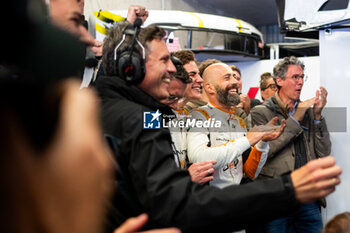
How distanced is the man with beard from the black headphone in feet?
→ 2.46

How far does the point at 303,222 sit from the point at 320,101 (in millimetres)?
862

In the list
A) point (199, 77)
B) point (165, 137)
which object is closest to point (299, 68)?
point (199, 77)

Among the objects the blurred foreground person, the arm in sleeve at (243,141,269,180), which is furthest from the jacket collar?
the blurred foreground person

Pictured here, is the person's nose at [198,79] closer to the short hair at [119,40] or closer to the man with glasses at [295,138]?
the man with glasses at [295,138]

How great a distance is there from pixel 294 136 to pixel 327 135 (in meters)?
0.30

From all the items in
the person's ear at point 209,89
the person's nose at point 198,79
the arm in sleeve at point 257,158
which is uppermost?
the person's nose at point 198,79

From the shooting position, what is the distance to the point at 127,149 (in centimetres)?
93

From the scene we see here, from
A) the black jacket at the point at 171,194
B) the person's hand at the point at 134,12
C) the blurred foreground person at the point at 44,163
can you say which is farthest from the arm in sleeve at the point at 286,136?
the blurred foreground person at the point at 44,163

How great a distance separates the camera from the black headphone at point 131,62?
4.01ft

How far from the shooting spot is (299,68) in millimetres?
2855

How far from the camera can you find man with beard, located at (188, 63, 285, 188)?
6.13 feet

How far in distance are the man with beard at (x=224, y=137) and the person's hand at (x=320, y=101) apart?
0.63 m

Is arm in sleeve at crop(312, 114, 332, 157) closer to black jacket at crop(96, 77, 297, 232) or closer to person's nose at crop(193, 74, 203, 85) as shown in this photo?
person's nose at crop(193, 74, 203, 85)

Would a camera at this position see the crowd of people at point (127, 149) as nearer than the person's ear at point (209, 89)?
Yes
